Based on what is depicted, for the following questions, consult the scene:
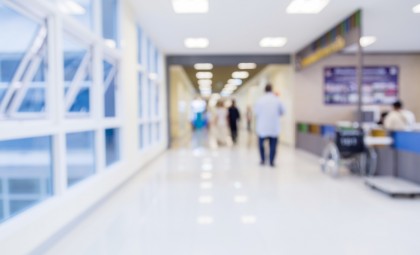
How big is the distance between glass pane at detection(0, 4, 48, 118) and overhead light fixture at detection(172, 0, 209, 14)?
3.31 metres

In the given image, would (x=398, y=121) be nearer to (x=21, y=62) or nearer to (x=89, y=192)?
(x=89, y=192)

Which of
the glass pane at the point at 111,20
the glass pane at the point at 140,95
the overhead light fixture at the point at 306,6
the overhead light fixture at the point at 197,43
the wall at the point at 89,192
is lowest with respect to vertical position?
the wall at the point at 89,192

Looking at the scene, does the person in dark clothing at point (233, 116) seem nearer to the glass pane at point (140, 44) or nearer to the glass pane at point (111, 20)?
the glass pane at point (140, 44)

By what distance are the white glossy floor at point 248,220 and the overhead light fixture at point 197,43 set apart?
15.2ft

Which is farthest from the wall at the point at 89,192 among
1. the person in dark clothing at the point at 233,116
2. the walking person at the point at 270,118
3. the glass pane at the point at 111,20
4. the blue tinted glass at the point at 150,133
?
the person in dark clothing at the point at 233,116

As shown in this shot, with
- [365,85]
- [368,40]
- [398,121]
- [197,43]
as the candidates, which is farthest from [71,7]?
[365,85]

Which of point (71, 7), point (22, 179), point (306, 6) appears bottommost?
point (22, 179)

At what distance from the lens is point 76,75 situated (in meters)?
4.13

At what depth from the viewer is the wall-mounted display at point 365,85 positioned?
36.7 ft

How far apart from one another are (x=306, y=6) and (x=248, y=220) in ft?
14.4

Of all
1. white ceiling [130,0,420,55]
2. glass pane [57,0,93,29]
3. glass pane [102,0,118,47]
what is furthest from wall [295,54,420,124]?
glass pane [57,0,93,29]

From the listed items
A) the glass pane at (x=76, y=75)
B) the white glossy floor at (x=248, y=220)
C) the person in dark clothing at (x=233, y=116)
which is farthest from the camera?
the person in dark clothing at (x=233, y=116)

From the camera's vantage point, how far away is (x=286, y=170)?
6629 millimetres

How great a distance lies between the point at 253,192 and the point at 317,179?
152cm
